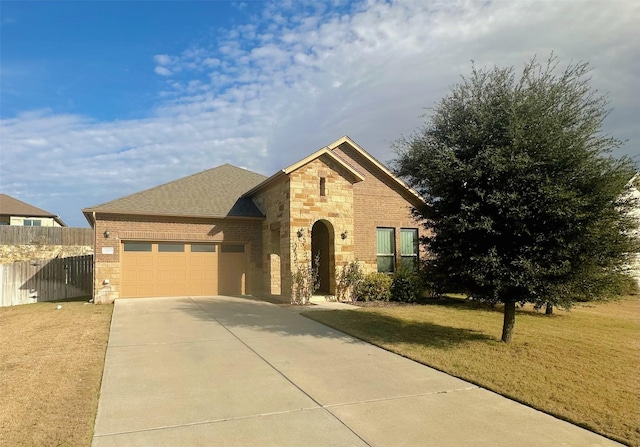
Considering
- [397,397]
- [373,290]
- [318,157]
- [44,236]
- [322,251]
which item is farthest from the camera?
[44,236]

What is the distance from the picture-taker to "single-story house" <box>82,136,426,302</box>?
51.9 feet

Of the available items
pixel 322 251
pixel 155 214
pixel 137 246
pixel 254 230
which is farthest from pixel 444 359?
pixel 137 246

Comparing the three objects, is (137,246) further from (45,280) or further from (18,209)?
(18,209)

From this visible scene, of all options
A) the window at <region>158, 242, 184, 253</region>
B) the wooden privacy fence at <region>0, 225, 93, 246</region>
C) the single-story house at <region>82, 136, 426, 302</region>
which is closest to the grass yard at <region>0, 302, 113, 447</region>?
the single-story house at <region>82, 136, 426, 302</region>

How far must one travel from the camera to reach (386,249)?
18.7 m

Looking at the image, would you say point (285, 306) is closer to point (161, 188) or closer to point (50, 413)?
point (161, 188)

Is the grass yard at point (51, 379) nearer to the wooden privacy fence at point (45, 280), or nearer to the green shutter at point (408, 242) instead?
the wooden privacy fence at point (45, 280)

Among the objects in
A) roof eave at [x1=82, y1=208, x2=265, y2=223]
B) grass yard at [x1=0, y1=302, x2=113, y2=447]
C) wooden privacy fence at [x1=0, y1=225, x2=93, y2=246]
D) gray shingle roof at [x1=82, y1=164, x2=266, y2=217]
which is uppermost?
gray shingle roof at [x1=82, y1=164, x2=266, y2=217]

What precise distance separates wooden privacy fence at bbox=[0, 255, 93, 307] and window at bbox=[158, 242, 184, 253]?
4.47 metres

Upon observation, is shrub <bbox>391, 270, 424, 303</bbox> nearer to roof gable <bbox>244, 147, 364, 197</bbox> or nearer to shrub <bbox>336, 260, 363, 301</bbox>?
shrub <bbox>336, 260, 363, 301</bbox>

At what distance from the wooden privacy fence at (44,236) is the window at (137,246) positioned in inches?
420

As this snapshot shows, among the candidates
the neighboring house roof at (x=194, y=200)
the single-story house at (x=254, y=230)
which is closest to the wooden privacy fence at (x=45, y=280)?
the neighboring house roof at (x=194, y=200)

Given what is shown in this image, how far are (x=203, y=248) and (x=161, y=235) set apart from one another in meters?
1.81

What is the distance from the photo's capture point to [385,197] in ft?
63.1
